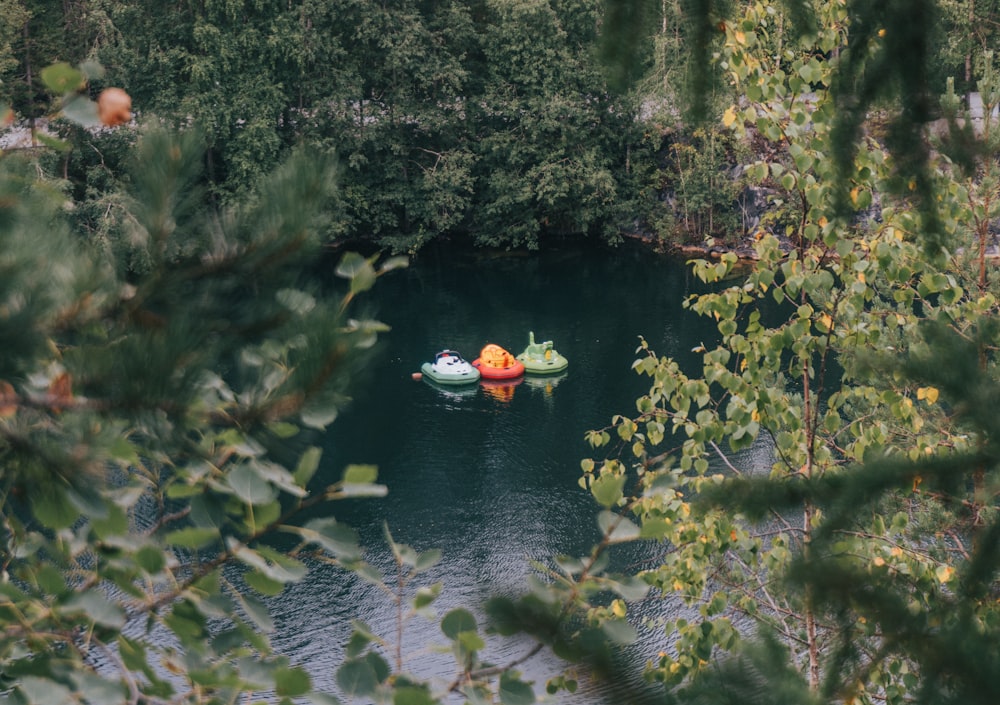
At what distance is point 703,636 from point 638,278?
16.5m

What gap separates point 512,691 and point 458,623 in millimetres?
160

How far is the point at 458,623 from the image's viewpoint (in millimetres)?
1880

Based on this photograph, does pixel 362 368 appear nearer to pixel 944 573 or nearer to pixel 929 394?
pixel 929 394

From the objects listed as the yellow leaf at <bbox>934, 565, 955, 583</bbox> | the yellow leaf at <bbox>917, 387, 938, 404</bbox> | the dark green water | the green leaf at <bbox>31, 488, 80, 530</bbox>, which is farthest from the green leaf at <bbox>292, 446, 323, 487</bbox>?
the dark green water

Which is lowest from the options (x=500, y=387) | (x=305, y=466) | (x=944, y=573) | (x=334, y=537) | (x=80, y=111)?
(x=500, y=387)

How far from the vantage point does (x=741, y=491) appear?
3.99 ft

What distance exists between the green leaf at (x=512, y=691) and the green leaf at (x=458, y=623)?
0.39ft

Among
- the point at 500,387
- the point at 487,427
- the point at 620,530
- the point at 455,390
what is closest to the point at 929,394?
the point at 620,530

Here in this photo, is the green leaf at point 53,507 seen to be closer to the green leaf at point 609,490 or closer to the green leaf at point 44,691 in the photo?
the green leaf at point 44,691

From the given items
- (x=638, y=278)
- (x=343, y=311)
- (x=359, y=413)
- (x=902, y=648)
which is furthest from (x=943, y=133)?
(x=638, y=278)

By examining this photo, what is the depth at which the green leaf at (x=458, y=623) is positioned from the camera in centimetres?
187

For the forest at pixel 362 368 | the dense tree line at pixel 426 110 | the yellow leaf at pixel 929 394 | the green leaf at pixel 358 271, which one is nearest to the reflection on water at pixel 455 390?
the dense tree line at pixel 426 110

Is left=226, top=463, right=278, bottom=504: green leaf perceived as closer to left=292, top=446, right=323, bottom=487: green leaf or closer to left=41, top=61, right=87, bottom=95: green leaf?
left=292, top=446, right=323, bottom=487: green leaf

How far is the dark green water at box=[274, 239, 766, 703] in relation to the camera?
386 inches
